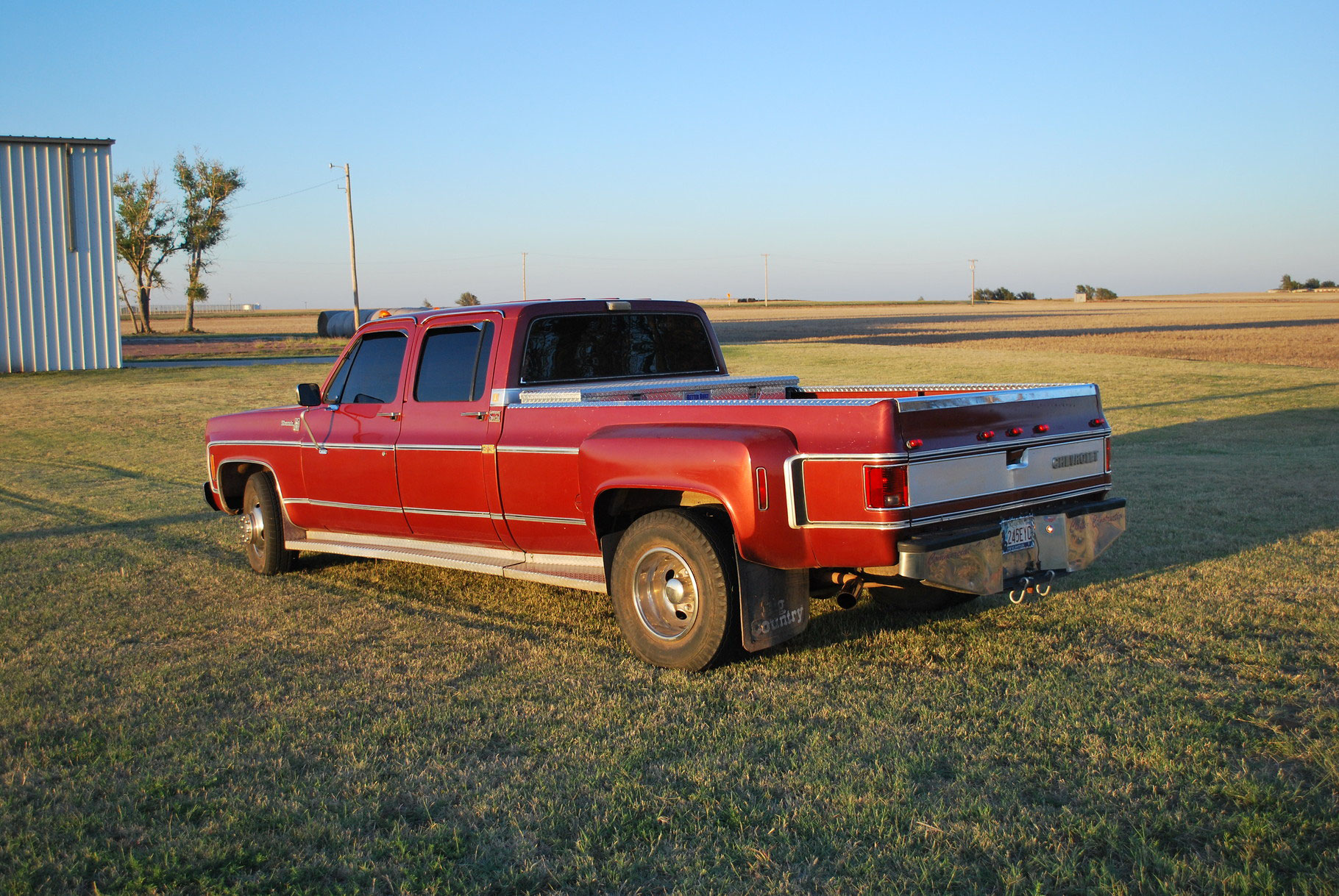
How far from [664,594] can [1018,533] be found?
1.70 meters

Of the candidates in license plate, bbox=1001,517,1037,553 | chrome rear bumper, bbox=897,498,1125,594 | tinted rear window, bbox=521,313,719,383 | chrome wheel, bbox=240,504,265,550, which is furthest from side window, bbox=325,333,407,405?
license plate, bbox=1001,517,1037,553

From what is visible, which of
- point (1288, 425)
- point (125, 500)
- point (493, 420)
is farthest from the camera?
point (1288, 425)

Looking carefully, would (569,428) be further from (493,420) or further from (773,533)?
(773,533)

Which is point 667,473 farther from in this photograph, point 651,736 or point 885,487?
point 651,736

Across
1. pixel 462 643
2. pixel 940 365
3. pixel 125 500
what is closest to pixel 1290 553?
pixel 462 643

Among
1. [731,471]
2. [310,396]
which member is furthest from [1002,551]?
[310,396]

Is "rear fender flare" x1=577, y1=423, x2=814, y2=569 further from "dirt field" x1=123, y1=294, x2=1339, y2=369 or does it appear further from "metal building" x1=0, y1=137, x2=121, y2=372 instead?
"metal building" x1=0, y1=137, x2=121, y2=372

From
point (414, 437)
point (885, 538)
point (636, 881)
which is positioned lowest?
point (636, 881)

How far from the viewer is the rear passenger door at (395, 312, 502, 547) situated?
5.89 meters

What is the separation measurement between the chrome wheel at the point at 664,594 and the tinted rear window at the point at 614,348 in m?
1.43

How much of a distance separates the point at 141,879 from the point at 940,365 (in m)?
25.8

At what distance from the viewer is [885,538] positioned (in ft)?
14.4

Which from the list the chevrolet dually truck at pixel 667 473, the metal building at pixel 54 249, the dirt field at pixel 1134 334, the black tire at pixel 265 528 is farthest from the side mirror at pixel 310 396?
the metal building at pixel 54 249

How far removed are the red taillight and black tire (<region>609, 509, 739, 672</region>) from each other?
0.79m
